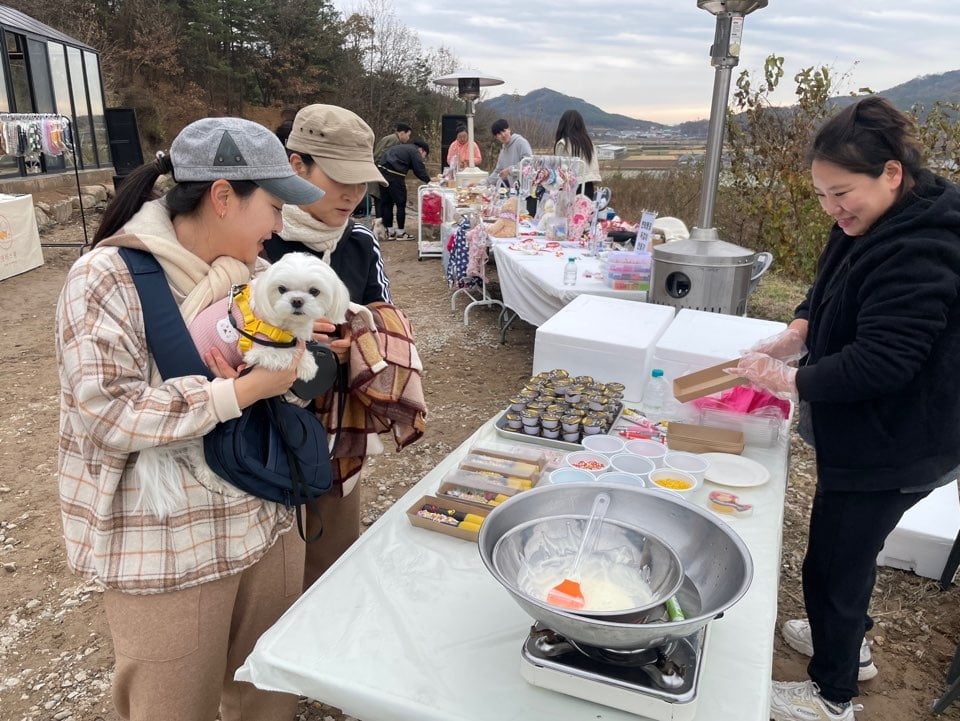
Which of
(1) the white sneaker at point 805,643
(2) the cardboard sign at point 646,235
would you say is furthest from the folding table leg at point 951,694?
(2) the cardboard sign at point 646,235

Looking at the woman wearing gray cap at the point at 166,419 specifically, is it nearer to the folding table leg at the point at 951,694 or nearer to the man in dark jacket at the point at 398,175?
the folding table leg at the point at 951,694

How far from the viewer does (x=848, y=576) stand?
1.76 meters

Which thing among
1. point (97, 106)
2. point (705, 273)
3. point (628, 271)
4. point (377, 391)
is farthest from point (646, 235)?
point (97, 106)

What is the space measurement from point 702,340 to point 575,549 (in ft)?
4.83

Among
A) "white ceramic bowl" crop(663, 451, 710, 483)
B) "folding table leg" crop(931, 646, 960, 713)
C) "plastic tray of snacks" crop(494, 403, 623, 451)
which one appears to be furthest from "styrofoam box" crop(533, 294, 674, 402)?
"folding table leg" crop(931, 646, 960, 713)

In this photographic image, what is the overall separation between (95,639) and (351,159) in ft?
6.94

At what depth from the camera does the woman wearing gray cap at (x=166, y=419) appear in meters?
1.12

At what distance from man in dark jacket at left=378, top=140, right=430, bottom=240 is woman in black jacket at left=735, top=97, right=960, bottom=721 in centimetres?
Answer: 860

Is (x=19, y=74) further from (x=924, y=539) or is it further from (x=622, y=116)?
(x=924, y=539)

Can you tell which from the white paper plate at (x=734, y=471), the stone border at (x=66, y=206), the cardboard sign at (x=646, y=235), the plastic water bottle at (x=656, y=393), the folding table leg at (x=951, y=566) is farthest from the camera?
the stone border at (x=66, y=206)

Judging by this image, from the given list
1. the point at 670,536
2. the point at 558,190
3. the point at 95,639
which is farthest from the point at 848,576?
the point at 558,190

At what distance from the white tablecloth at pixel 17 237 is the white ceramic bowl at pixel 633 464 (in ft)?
25.8

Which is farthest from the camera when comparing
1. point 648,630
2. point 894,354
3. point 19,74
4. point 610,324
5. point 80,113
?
point 80,113

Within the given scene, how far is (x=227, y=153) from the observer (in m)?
1.21
